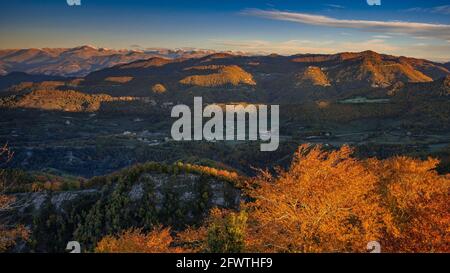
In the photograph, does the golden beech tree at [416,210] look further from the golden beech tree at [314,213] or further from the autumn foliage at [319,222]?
the golden beech tree at [314,213]

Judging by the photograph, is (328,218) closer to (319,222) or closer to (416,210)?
(319,222)

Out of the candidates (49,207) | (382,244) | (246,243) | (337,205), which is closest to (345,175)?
(337,205)

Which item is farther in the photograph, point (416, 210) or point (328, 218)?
point (416, 210)

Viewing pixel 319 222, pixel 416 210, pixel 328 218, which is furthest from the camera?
pixel 416 210

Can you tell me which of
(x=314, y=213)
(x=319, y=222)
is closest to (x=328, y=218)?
(x=319, y=222)

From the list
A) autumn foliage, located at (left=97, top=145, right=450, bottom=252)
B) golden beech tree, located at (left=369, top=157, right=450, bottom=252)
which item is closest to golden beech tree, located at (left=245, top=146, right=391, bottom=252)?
autumn foliage, located at (left=97, top=145, right=450, bottom=252)

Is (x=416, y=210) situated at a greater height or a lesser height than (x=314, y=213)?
lesser

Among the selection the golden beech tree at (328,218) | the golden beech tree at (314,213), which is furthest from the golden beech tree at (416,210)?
the golden beech tree at (314,213)

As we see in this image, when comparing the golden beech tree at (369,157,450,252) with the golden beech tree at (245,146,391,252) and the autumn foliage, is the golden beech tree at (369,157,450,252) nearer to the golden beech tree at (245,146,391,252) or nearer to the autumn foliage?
the autumn foliage

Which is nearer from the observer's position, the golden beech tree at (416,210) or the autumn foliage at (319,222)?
the autumn foliage at (319,222)

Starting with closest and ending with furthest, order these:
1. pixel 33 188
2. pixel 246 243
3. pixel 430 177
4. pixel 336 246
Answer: pixel 336 246 → pixel 246 243 → pixel 430 177 → pixel 33 188
